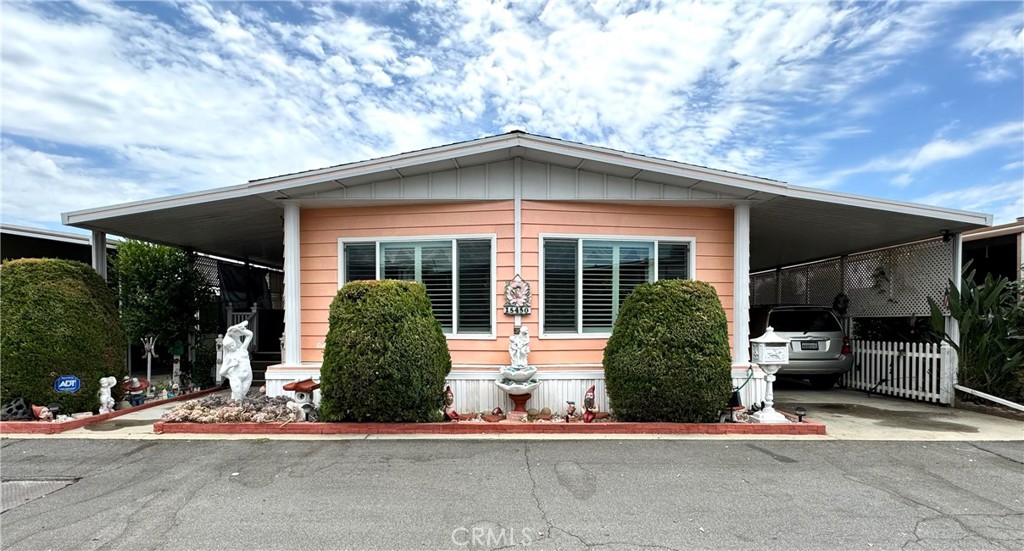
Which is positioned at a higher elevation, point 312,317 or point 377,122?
point 377,122

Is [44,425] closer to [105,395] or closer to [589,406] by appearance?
[105,395]

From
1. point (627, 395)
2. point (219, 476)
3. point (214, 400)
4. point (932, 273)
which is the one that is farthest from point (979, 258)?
point (214, 400)

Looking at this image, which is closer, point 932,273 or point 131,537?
point 131,537

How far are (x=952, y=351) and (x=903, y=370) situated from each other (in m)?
0.81

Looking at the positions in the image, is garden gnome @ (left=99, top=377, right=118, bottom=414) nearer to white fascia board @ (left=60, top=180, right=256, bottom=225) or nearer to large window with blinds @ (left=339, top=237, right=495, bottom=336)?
white fascia board @ (left=60, top=180, right=256, bottom=225)

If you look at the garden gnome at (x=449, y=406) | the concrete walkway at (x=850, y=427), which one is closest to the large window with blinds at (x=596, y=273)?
the garden gnome at (x=449, y=406)

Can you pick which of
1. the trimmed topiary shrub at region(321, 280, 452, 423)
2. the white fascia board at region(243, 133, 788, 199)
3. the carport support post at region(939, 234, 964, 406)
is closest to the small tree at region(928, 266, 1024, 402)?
the carport support post at region(939, 234, 964, 406)

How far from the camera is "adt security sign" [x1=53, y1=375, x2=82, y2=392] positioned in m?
6.01

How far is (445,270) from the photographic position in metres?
6.64

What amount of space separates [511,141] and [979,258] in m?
10.5

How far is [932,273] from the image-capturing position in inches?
301

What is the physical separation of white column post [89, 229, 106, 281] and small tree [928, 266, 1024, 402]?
13345 mm

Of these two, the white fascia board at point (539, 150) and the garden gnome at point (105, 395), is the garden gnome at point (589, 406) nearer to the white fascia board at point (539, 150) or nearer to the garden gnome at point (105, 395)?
the white fascia board at point (539, 150)

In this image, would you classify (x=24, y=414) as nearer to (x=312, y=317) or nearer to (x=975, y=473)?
(x=312, y=317)
